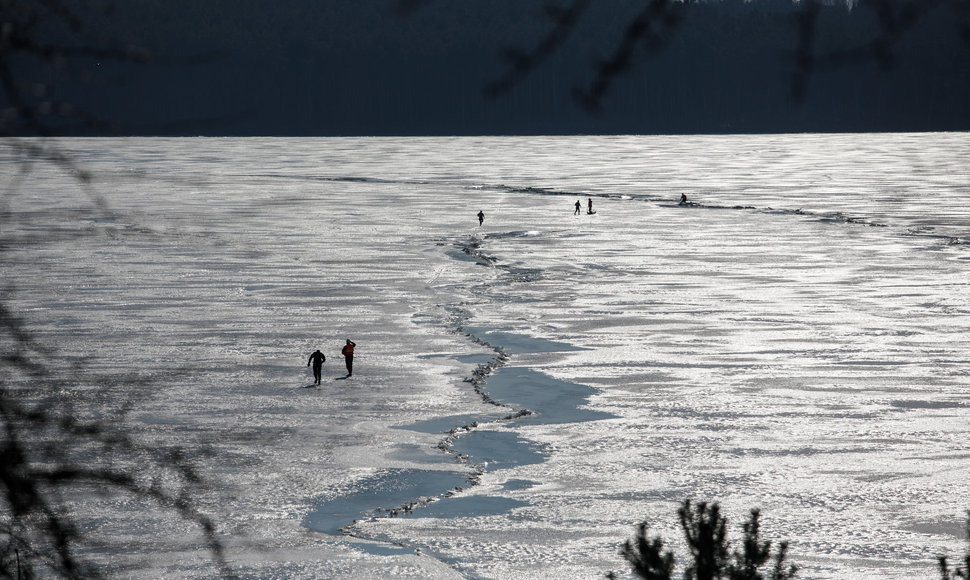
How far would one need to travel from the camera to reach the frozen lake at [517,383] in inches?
424

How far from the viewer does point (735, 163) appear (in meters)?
110

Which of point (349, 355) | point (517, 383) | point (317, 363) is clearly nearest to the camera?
point (317, 363)

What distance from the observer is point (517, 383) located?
17.3 m

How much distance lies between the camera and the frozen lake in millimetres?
10758

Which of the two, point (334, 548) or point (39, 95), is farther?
point (334, 548)

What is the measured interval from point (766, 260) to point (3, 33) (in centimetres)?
3294

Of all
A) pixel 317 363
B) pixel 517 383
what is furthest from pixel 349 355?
pixel 517 383

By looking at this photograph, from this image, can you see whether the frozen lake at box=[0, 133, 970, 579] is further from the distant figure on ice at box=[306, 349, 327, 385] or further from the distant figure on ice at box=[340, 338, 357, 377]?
the distant figure on ice at box=[306, 349, 327, 385]

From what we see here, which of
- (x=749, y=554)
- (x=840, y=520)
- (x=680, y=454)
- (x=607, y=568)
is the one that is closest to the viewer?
(x=749, y=554)

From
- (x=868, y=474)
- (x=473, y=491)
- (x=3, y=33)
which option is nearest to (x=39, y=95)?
(x=3, y=33)

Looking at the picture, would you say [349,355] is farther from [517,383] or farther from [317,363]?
[517,383]

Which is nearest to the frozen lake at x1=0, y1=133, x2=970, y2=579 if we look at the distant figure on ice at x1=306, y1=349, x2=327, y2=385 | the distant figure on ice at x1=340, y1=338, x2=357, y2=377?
the distant figure on ice at x1=340, y1=338, x2=357, y2=377

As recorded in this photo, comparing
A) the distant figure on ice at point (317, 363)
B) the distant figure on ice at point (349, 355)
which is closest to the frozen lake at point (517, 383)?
the distant figure on ice at point (349, 355)

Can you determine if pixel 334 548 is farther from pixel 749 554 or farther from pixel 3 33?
pixel 3 33
